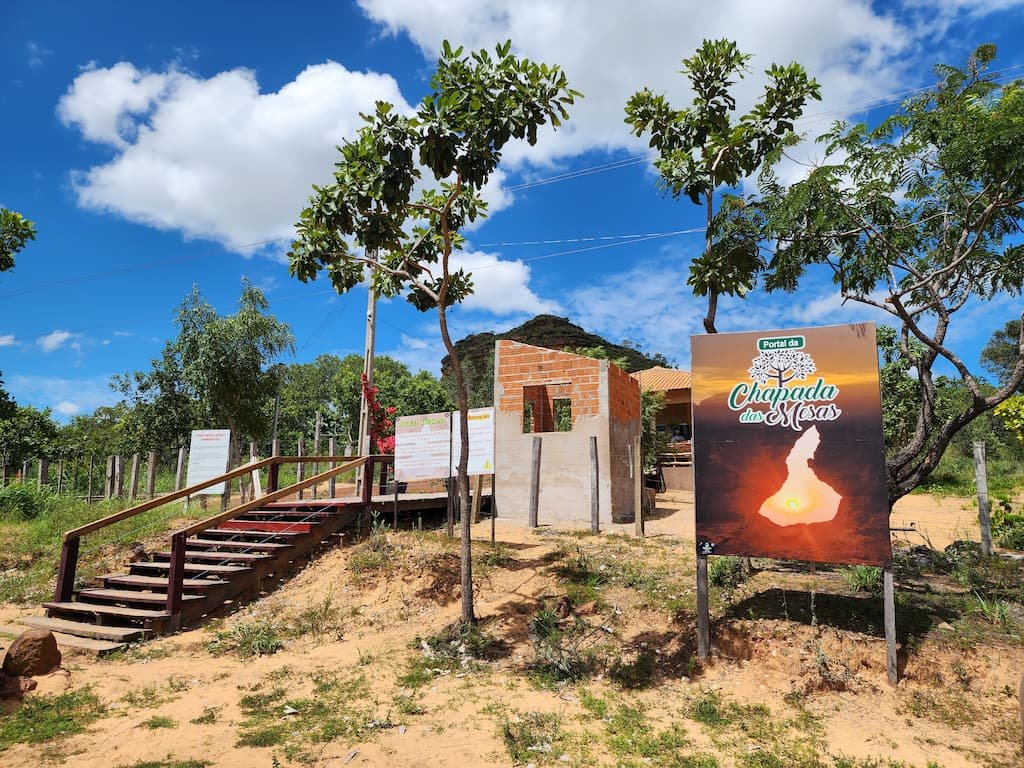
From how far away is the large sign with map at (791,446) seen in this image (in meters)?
5.91

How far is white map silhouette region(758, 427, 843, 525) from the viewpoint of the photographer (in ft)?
19.8

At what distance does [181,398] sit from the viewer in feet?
82.1

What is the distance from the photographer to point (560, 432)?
12867 millimetres

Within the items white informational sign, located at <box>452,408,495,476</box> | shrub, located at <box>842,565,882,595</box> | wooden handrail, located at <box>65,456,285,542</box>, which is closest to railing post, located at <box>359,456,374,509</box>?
white informational sign, located at <box>452,408,495,476</box>

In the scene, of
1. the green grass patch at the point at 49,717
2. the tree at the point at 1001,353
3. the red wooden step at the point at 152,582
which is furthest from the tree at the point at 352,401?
the tree at the point at 1001,353

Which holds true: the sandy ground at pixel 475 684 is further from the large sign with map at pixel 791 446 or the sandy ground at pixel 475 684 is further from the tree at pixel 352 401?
the tree at pixel 352 401

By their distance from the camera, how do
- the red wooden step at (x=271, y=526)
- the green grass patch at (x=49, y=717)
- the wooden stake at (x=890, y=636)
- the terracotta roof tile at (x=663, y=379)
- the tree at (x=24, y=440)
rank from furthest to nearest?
the terracotta roof tile at (x=663, y=379) < the tree at (x=24, y=440) < the red wooden step at (x=271, y=526) < the wooden stake at (x=890, y=636) < the green grass patch at (x=49, y=717)

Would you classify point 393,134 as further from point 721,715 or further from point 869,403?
point 721,715

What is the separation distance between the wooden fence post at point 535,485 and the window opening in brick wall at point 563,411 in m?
1.07

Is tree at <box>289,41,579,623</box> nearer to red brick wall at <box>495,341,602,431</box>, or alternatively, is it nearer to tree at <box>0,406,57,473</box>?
red brick wall at <box>495,341,602,431</box>

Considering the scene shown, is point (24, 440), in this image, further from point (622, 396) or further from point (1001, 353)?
point (1001, 353)

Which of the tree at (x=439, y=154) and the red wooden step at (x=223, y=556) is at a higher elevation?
the tree at (x=439, y=154)

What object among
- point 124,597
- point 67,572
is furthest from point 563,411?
point 67,572

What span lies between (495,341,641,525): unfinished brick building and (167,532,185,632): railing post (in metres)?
6.54
